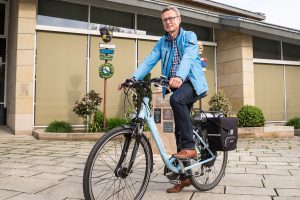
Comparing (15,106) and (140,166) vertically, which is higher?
(15,106)

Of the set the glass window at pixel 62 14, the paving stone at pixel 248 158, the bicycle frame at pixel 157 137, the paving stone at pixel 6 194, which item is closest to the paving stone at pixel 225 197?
the bicycle frame at pixel 157 137

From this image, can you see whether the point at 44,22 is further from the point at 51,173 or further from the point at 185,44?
the point at 185,44

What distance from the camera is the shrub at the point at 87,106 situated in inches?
420

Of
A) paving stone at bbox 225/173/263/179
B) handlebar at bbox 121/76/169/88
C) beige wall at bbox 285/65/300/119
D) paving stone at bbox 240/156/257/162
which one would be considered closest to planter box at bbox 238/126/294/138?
beige wall at bbox 285/65/300/119

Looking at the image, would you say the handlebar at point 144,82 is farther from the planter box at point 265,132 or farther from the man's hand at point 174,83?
the planter box at point 265,132

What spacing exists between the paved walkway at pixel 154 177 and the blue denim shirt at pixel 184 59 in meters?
1.31

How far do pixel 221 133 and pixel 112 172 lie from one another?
4.71ft

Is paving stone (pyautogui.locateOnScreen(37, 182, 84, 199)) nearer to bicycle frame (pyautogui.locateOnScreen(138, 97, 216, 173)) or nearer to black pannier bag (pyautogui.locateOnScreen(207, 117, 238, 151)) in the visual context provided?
bicycle frame (pyautogui.locateOnScreen(138, 97, 216, 173))

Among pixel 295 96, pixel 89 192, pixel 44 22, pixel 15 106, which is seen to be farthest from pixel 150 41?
pixel 89 192

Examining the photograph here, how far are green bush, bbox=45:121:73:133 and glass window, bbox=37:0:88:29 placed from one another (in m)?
3.66

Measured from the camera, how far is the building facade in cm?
1114

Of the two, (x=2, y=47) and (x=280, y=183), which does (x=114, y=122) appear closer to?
(x=280, y=183)

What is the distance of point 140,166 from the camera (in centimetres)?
318

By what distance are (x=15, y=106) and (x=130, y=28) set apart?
522cm
